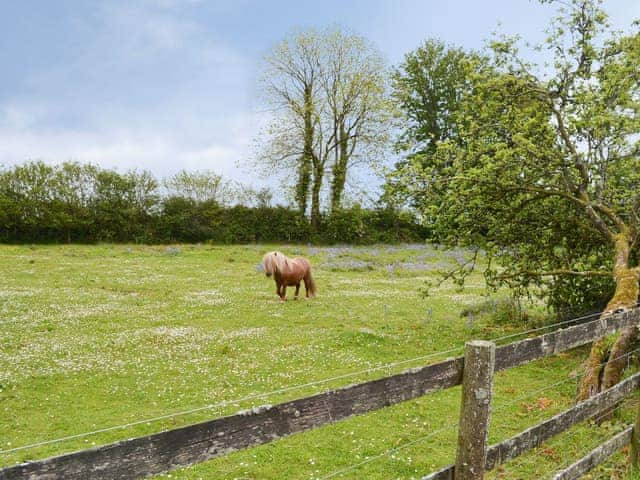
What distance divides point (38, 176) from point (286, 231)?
2143 centimetres

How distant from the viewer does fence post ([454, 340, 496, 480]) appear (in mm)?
3365

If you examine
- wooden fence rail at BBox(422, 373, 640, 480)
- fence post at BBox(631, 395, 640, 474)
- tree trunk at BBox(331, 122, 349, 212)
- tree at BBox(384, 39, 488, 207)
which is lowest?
fence post at BBox(631, 395, 640, 474)

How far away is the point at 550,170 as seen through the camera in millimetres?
10219

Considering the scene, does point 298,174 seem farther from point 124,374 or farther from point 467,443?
point 467,443

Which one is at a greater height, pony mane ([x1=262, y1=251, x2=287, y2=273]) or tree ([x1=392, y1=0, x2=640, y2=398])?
tree ([x1=392, y1=0, x2=640, y2=398])

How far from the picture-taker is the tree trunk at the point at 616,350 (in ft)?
24.7

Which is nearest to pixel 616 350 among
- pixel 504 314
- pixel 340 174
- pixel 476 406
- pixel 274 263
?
pixel 476 406

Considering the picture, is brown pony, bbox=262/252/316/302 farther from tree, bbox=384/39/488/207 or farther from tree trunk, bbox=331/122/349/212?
tree, bbox=384/39/488/207

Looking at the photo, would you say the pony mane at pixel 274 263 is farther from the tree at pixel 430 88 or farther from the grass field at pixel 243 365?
the tree at pixel 430 88

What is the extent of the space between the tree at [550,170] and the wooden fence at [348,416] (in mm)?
6080

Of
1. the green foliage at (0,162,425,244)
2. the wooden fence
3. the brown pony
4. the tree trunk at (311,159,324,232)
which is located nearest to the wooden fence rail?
the wooden fence

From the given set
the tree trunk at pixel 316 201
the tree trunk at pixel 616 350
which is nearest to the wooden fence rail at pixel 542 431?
the tree trunk at pixel 616 350

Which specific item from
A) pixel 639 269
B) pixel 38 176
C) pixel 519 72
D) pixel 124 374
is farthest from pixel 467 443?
pixel 38 176

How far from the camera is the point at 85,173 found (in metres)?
40.3
